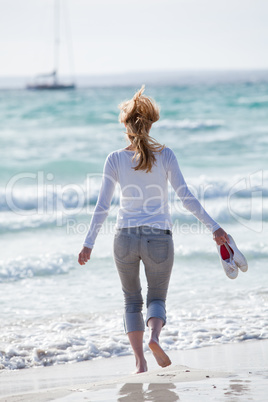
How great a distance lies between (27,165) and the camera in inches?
657

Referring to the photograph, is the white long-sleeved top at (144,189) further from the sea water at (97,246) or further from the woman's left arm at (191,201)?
the sea water at (97,246)

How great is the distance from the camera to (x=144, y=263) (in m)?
3.48

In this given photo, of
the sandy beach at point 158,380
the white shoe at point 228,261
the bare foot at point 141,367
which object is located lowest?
the sandy beach at point 158,380

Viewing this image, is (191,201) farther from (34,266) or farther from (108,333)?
(34,266)

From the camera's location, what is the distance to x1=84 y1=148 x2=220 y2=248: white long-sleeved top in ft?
11.2

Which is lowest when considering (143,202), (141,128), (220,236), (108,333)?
(108,333)

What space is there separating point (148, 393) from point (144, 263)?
774 millimetres

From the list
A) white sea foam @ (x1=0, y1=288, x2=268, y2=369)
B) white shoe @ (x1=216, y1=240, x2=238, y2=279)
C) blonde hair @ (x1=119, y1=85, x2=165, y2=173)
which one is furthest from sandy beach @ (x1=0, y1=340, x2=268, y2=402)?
blonde hair @ (x1=119, y1=85, x2=165, y2=173)

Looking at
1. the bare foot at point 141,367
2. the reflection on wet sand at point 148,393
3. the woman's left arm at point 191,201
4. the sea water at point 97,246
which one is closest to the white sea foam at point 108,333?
the sea water at point 97,246

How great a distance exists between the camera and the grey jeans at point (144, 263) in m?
3.42


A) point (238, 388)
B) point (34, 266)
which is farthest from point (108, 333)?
point (34, 266)

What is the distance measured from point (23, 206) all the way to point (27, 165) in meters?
4.95

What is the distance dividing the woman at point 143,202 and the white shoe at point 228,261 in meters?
0.09

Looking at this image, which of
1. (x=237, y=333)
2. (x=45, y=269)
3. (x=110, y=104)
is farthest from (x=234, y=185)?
(x=110, y=104)
